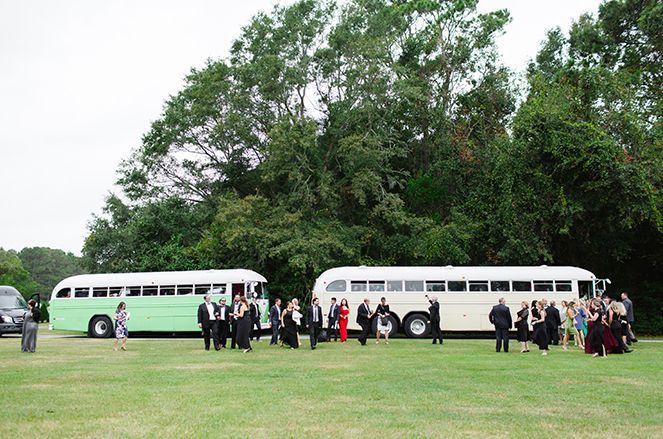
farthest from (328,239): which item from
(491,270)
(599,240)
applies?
(599,240)

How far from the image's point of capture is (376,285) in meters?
28.7

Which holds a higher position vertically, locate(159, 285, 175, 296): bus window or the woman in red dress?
locate(159, 285, 175, 296): bus window

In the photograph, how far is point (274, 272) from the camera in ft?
119

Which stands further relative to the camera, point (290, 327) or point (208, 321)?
point (290, 327)

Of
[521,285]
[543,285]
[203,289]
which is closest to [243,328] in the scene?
[203,289]

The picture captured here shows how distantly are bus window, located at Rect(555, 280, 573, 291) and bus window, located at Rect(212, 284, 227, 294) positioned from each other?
13.7 m

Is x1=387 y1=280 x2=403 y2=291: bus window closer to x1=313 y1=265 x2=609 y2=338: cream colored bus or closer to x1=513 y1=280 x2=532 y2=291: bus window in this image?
x1=313 y1=265 x2=609 y2=338: cream colored bus

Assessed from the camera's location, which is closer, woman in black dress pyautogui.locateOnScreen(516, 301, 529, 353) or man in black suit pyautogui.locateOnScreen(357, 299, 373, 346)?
woman in black dress pyautogui.locateOnScreen(516, 301, 529, 353)

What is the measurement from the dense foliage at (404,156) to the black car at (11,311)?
6753 mm

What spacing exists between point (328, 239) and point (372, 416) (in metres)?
23.3

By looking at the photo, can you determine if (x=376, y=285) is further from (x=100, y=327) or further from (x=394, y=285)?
(x=100, y=327)

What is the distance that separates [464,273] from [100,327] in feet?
51.6

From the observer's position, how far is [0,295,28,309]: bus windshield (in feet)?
107

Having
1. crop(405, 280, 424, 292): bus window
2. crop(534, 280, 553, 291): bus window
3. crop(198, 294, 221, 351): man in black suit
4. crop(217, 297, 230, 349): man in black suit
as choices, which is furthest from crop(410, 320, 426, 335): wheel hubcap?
crop(198, 294, 221, 351): man in black suit
